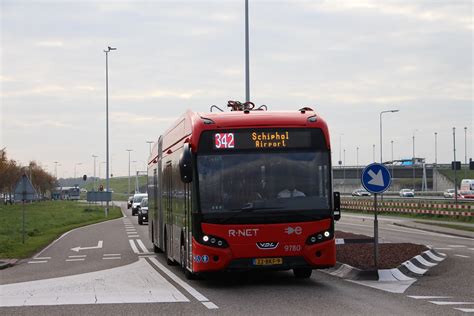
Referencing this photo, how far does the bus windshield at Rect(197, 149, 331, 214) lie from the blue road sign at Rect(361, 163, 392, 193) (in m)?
3.14

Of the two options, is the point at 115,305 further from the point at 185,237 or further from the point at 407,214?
the point at 407,214

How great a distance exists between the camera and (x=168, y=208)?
790 inches

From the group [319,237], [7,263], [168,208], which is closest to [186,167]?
[319,237]

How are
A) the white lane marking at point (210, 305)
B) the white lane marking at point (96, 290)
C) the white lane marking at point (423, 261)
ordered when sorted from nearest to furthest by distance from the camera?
the white lane marking at point (210, 305) < the white lane marking at point (96, 290) < the white lane marking at point (423, 261)

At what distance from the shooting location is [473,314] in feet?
36.5

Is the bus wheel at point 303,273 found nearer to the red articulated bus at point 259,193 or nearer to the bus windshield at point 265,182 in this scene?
the red articulated bus at point 259,193

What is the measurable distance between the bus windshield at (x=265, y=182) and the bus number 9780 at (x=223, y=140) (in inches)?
6.8

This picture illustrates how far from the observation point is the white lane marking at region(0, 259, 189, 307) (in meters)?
13.2

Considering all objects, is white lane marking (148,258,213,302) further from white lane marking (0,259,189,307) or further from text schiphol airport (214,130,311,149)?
text schiphol airport (214,130,311,149)

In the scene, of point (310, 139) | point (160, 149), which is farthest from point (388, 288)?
point (160, 149)

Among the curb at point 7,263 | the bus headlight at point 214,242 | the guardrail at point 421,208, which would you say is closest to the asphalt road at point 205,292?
the curb at point 7,263

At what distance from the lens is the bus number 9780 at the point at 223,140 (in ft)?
49.1

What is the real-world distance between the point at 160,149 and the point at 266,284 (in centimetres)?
791

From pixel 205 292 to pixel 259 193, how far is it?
1940 mm
